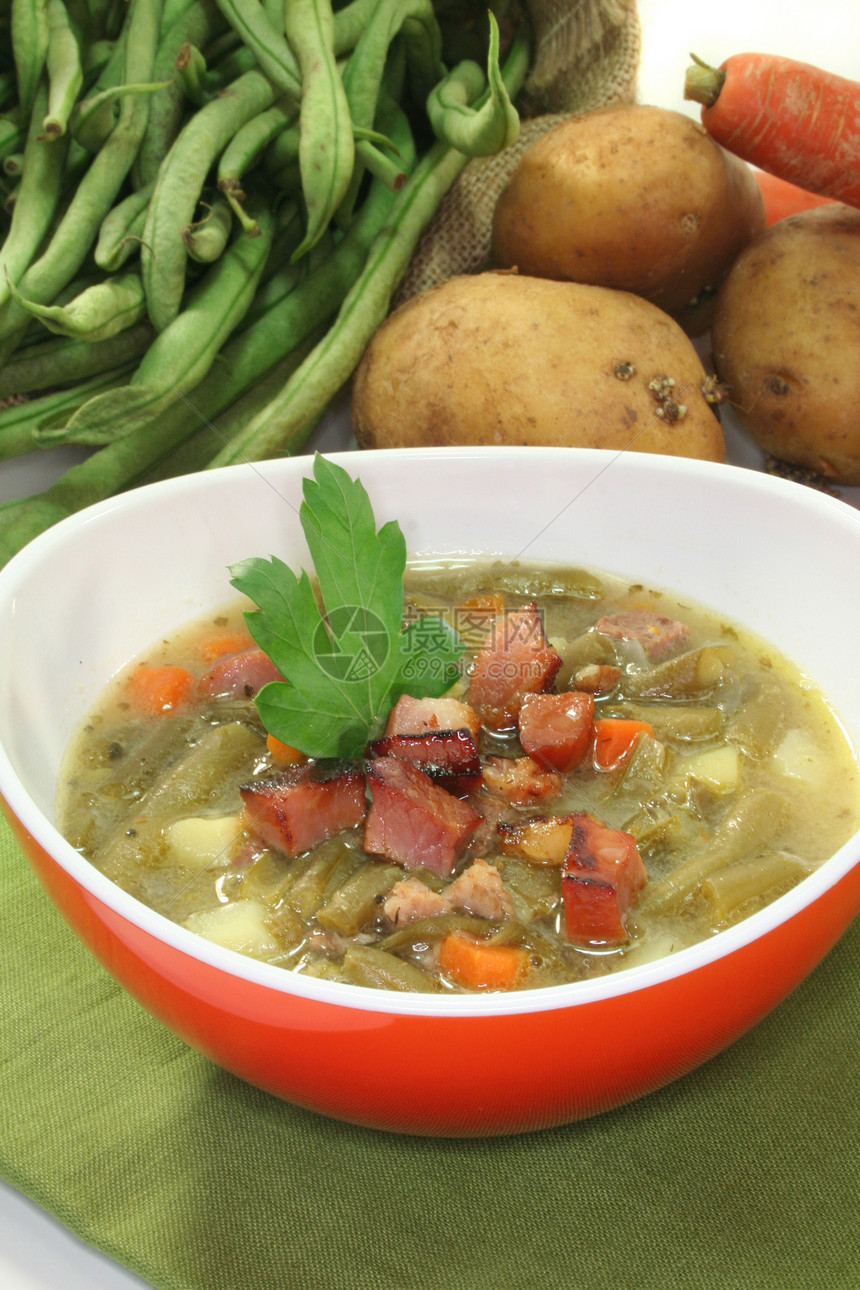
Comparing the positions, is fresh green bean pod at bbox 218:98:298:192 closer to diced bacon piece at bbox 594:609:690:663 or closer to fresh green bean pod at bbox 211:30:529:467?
fresh green bean pod at bbox 211:30:529:467

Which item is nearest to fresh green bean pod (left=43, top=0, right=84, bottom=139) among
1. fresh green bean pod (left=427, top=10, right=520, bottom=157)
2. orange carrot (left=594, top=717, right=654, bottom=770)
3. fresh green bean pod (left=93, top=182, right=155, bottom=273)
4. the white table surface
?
fresh green bean pod (left=93, top=182, right=155, bottom=273)

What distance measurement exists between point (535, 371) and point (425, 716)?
49.1 inches

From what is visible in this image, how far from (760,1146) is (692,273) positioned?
2465mm

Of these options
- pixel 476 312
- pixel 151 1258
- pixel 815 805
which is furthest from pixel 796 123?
pixel 151 1258

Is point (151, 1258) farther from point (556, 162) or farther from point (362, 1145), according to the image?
point (556, 162)

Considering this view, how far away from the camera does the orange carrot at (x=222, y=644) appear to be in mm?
2164

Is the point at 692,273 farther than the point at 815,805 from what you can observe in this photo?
Yes

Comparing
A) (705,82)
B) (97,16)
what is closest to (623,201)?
(705,82)

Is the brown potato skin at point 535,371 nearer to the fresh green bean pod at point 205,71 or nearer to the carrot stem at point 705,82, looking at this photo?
the carrot stem at point 705,82

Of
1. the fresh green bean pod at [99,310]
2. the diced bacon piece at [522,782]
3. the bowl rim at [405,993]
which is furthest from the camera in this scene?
the fresh green bean pod at [99,310]

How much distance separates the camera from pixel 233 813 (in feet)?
5.78

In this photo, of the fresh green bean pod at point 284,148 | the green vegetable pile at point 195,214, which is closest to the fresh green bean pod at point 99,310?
the green vegetable pile at point 195,214

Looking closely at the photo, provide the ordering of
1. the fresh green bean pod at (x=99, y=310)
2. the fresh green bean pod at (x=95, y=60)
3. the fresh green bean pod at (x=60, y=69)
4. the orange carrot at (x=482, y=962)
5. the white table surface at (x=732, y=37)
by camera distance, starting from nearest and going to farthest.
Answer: the orange carrot at (x=482, y=962) < the fresh green bean pod at (x=99, y=310) < the fresh green bean pod at (x=60, y=69) < the fresh green bean pod at (x=95, y=60) < the white table surface at (x=732, y=37)

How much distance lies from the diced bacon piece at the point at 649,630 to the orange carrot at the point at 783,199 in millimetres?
2030
